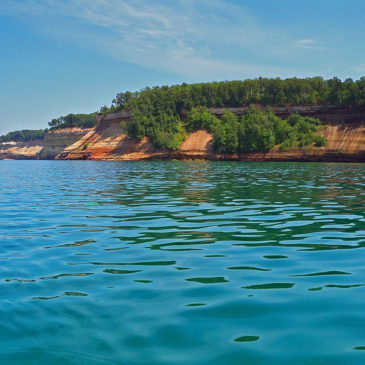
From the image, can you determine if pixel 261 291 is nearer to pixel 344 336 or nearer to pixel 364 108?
pixel 344 336

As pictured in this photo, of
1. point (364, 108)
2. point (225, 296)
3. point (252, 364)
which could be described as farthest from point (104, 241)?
point (364, 108)

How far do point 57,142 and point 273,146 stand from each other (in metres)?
120

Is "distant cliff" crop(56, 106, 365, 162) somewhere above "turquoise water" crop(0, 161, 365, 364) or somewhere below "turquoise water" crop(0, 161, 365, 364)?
above

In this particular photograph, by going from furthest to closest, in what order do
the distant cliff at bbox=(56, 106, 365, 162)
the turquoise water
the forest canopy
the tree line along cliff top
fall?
the tree line along cliff top
the forest canopy
the distant cliff at bbox=(56, 106, 365, 162)
the turquoise water

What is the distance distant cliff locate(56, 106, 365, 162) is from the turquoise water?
77.1 m

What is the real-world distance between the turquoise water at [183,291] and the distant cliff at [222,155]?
3037 inches

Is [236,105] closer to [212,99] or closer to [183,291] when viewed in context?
[212,99]

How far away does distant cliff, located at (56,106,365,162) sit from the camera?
280ft

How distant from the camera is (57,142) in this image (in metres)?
182

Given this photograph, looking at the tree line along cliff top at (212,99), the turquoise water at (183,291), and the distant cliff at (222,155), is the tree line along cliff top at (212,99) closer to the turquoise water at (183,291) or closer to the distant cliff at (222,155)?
the distant cliff at (222,155)

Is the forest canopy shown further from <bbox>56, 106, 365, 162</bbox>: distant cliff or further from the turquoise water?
the turquoise water

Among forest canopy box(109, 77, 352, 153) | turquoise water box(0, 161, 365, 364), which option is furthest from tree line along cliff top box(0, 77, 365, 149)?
turquoise water box(0, 161, 365, 364)

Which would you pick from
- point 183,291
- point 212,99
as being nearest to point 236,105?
point 212,99

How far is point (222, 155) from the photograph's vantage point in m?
97.8
